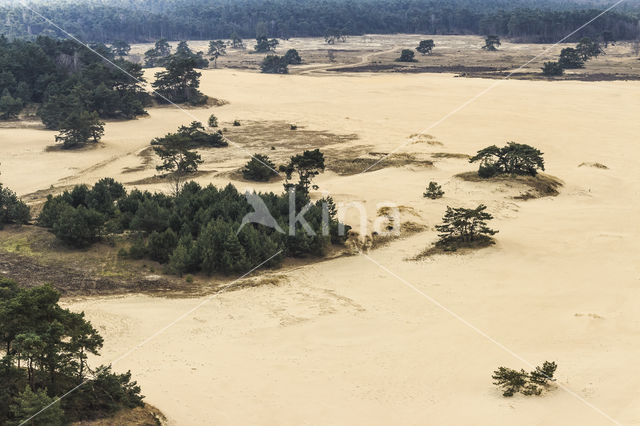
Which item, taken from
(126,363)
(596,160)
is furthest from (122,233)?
(596,160)

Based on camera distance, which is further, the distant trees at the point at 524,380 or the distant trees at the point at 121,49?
the distant trees at the point at 121,49

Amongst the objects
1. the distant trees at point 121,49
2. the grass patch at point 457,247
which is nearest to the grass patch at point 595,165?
the grass patch at point 457,247

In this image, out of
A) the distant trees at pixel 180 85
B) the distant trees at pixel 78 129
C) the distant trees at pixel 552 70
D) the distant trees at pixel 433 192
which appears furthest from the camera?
the distant trees at pixel 552 70

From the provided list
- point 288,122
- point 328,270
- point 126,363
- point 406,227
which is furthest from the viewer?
point 288,122

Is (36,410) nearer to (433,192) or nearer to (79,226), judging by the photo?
(79,226)

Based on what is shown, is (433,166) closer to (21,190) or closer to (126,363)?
(21,190)

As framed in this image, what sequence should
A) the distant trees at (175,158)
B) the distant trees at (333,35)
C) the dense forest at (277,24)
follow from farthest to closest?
the dense forest at (277,24) < the distant trees at (333,35) < the distant trees at (175,158)

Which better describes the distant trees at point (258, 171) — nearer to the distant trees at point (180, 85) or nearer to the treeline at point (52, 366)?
the treeline at point (52, 366)
